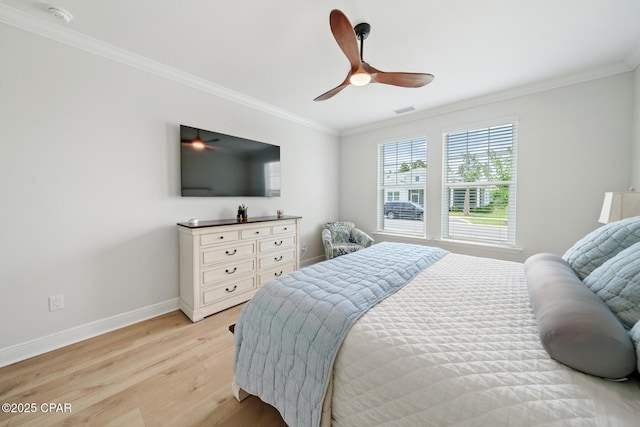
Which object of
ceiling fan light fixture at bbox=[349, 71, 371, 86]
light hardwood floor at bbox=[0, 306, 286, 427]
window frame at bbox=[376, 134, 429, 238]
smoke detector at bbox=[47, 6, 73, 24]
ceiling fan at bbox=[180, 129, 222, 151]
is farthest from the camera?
window frame at bbox=[376, 134, 429, 238]

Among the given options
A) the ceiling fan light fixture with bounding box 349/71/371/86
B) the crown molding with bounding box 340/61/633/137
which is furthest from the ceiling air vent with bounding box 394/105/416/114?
the ceiling fan light fixture with bounding box 349/71/371/86

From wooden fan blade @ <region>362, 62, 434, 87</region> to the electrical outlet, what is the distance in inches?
125

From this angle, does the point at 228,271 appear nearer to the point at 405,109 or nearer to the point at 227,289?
the point at 227,289

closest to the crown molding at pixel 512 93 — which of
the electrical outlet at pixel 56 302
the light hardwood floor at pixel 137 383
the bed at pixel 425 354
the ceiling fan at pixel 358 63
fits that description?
the ceiling fan at pixel 358 63

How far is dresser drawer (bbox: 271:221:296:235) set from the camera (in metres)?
3.08

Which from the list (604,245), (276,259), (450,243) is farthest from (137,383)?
(450,243)

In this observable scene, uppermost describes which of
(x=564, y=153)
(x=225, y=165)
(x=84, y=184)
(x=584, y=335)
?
(x=564, y=153)

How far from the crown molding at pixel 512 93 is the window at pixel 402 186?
0.37 metres

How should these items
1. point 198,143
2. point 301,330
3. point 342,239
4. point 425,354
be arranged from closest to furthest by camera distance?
point 425,354, point 301,330, point 198,143, point 342,239

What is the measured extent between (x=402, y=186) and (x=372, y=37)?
2495 mm

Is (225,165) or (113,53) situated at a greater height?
(113,53)

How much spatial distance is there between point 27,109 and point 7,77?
23 centimetres

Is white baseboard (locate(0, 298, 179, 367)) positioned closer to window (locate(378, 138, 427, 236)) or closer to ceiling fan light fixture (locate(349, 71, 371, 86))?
ceiling fan light fixture (locate(349, 71, 371, 86))

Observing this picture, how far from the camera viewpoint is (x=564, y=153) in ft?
8.80
